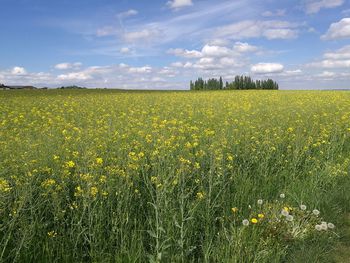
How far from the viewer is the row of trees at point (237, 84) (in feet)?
281

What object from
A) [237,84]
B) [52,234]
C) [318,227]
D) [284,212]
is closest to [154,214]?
[52,234]

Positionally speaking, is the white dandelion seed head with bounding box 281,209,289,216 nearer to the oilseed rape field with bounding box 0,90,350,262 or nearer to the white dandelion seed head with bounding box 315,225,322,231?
the oilseed rape field with bounding box 0,90,350,262

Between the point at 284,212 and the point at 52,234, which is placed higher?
the point at 284,212

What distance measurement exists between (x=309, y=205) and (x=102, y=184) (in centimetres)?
333

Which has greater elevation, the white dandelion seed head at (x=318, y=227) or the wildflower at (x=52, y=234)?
the wildflower at (x=52, y=234)

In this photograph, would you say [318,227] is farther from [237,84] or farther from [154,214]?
[237,84]

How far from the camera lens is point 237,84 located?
85.6m

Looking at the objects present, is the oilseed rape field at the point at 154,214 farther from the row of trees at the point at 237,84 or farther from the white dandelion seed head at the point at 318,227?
the row of trees at the point at 237,84

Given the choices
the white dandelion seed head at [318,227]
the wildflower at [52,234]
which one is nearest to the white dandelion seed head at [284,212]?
the white dandelion seed head at [318,227]

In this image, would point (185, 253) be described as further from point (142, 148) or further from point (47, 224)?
point (142, 148)

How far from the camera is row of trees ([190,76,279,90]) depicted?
85625 mm

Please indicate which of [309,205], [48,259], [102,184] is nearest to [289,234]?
[309,205]

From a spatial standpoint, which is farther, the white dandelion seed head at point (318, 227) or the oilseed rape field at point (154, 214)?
the white dandelion seed head at point (318, 227)

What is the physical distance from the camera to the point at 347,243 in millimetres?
4879
